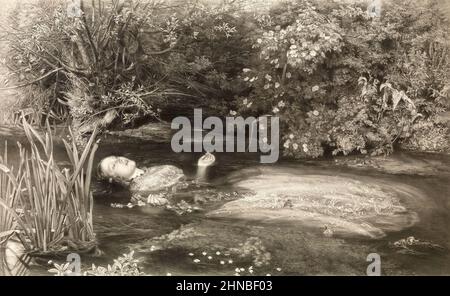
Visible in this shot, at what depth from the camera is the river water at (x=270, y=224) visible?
8.90 feet

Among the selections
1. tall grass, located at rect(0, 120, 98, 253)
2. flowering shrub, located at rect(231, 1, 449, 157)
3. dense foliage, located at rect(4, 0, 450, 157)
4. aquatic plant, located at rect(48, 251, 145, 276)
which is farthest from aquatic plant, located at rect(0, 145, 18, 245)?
flowering shrub, located at rect(231, 1, 449, 157)

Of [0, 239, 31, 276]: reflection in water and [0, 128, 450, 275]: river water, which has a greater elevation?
[0, 128, 450, 275]: river water

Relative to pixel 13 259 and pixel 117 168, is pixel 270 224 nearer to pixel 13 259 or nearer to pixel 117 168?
pixel 117 168

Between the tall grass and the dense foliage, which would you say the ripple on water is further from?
the tall grass

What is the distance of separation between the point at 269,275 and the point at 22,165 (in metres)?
1.40

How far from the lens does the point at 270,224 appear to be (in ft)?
9.07

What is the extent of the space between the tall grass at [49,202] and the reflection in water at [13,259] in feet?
0.18

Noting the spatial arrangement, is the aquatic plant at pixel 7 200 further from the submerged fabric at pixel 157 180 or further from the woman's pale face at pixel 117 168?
the submerged fabric at pixel 157 180

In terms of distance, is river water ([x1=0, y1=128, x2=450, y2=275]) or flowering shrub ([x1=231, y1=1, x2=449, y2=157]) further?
flowering shrub ([x1=231, y1=1, x2=449, y2=157])

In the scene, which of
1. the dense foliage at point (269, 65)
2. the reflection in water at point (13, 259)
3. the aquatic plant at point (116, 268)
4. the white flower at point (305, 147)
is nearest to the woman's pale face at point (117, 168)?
the dense foliage at point (269, 65)

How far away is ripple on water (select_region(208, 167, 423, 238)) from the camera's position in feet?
9.07

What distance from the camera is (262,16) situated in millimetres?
2850

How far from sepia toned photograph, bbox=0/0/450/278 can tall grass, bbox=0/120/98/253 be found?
43mm

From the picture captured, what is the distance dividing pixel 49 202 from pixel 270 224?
3.74 feet
